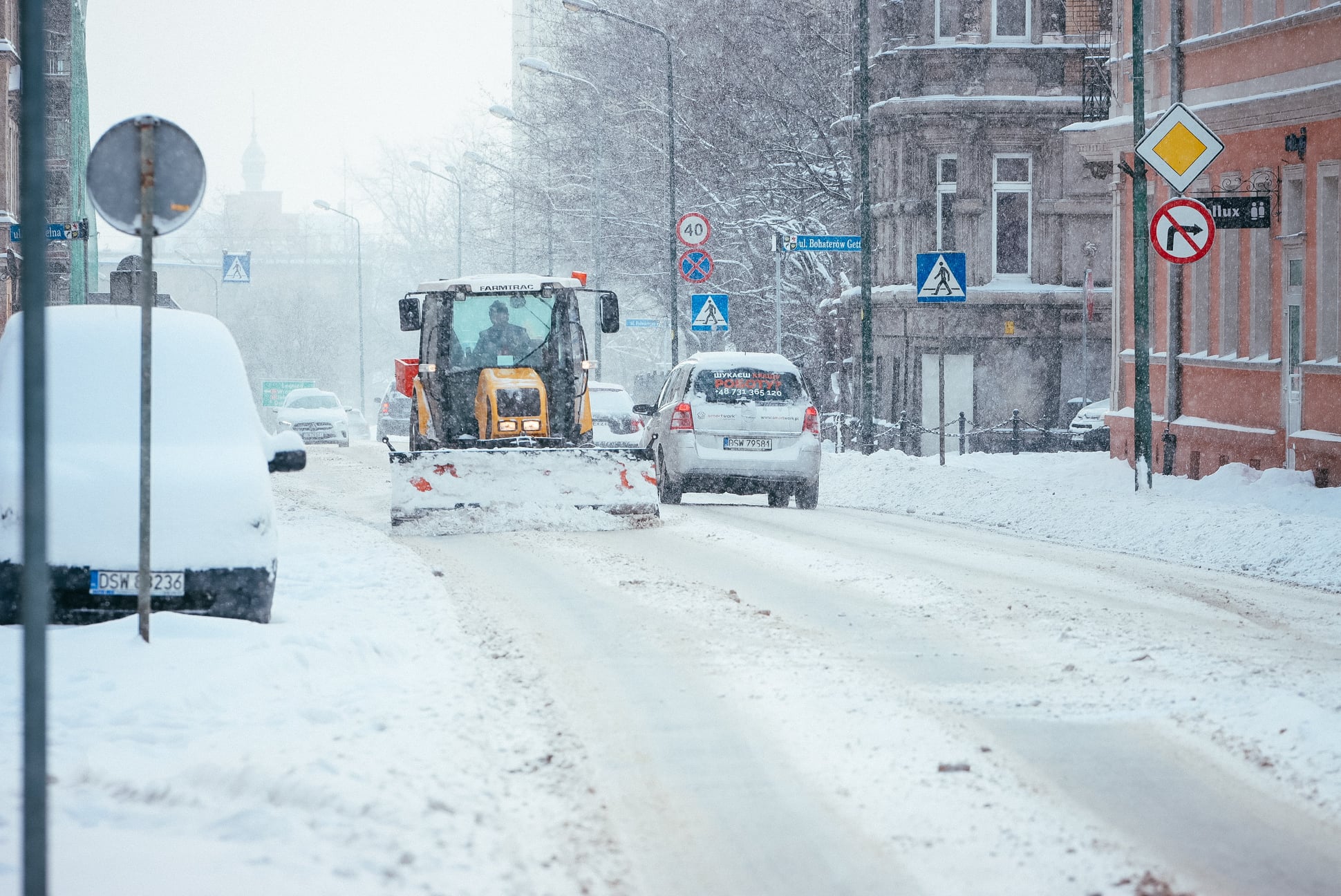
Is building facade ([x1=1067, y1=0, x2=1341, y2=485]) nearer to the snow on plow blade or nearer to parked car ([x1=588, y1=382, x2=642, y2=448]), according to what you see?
→ the snow on plow blade

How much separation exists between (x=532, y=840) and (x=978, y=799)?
1.62 meters

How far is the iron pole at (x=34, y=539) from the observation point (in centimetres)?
423

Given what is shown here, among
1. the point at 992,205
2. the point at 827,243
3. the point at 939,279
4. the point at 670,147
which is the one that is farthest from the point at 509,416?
the point at 992,205

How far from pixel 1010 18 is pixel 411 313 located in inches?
835

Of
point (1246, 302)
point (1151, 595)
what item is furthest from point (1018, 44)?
point (1151, 595)

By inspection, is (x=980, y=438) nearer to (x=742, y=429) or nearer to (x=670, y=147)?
(x=670, y=147)

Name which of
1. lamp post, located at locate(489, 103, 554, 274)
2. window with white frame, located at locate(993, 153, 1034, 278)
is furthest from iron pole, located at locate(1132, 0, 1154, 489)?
lamp post, located at locate(489, 103, 554, 274)

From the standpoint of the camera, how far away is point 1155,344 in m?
26.3

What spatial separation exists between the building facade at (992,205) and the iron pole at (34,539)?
106ft

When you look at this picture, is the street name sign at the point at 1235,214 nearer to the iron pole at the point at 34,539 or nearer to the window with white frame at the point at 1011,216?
the iron pole at the point at 34,539

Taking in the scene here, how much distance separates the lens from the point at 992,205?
1448 inches

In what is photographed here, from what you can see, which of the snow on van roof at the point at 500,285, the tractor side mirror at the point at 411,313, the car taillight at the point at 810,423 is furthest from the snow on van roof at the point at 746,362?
the tractor side mirror at the point at 411,313

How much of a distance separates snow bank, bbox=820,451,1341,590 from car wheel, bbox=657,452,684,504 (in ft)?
8.36

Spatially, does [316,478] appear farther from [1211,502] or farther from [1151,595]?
[1151,595]
